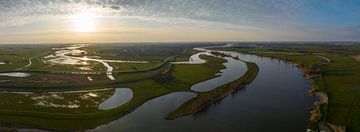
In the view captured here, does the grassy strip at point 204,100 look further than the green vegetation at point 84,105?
Yes

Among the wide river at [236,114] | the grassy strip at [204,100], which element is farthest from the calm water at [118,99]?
the grassy strip at [204,100]

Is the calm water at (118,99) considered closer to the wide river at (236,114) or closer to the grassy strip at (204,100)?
the wide river at (236,114)

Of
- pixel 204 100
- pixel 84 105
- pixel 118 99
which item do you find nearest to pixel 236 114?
pixel 204 100

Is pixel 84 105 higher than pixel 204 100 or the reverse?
the reverse

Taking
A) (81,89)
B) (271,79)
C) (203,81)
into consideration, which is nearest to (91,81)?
(81,89)

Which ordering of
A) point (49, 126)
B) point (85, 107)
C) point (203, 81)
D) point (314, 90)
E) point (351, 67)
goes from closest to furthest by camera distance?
1. point (49, 126)
2. point (85, 107)
3. point (314, 90)
4. point (203, 81)
5. point (351, 67)

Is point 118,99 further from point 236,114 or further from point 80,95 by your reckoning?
point 236,114

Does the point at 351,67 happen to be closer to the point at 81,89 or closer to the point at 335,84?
the point at 335,84

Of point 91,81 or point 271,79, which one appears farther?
point 271,79

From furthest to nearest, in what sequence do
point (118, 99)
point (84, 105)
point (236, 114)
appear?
point (118, 99)
point (84, 105)
point (236, 114)
